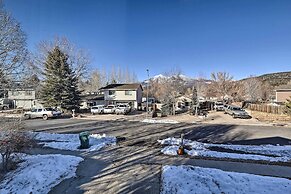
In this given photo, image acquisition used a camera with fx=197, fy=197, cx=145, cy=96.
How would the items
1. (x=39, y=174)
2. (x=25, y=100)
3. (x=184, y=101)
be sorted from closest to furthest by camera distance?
(x=39, y=174) < (x=184, y=101) < (x=25, y=100)

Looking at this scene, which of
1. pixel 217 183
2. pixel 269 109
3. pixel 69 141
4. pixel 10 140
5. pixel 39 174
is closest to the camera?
pixel 217 183

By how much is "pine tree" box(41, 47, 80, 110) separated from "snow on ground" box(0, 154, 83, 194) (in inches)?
1055

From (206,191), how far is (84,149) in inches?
289

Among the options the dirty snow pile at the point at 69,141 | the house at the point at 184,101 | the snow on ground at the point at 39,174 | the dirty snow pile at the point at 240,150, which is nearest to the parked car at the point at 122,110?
the house at the point at 184,101

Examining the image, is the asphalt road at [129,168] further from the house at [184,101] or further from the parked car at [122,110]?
the house at [184,101]


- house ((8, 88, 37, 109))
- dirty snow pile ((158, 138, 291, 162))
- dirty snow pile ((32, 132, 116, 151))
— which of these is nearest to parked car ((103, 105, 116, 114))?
dirty snow pile ((32, 132, 116, 151))

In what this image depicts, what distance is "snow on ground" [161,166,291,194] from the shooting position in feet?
19.4

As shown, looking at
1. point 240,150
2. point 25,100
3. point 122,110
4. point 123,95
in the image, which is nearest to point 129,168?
point 240,150

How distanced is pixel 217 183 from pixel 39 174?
20.2 feet

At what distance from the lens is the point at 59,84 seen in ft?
114

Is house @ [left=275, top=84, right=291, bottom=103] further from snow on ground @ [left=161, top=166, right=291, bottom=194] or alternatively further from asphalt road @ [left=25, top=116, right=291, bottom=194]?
snow on ground @ [left=161, top=166, right=291, bottom=194]

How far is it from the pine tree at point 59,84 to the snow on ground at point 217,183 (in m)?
30.8

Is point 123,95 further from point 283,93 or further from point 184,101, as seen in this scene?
point 283,93

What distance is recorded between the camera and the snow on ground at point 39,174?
6.18 m
